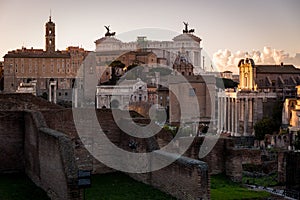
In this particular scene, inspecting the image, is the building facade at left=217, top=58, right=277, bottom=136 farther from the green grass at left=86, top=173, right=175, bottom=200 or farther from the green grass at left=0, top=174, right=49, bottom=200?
the green grass at left=0, top=174, right=49, bottom=200

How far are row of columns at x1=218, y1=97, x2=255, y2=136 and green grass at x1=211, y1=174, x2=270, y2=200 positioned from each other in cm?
3541

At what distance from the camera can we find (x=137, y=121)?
13.8 meters

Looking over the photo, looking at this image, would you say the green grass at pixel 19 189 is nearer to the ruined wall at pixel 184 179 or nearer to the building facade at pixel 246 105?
the ruined wall at pixel 184 179

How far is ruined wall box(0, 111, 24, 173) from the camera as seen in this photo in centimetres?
1329

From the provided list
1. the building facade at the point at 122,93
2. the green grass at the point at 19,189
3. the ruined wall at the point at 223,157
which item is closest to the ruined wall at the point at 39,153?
the green grass at the point at 19,189

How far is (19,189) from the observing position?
37.9ft

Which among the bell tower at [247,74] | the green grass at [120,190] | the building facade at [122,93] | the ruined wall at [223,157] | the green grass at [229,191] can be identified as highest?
the bell tower at [247,74]

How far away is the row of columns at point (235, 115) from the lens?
50.4m

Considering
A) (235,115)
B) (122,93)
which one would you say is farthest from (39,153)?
(235,115)

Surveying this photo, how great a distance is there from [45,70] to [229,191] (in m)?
54.3

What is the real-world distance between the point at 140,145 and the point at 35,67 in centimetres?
5331

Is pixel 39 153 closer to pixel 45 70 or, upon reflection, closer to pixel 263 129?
pixel 263 129

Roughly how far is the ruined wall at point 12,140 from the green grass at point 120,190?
203cm

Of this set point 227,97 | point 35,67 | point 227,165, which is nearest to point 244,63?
point 227,97
